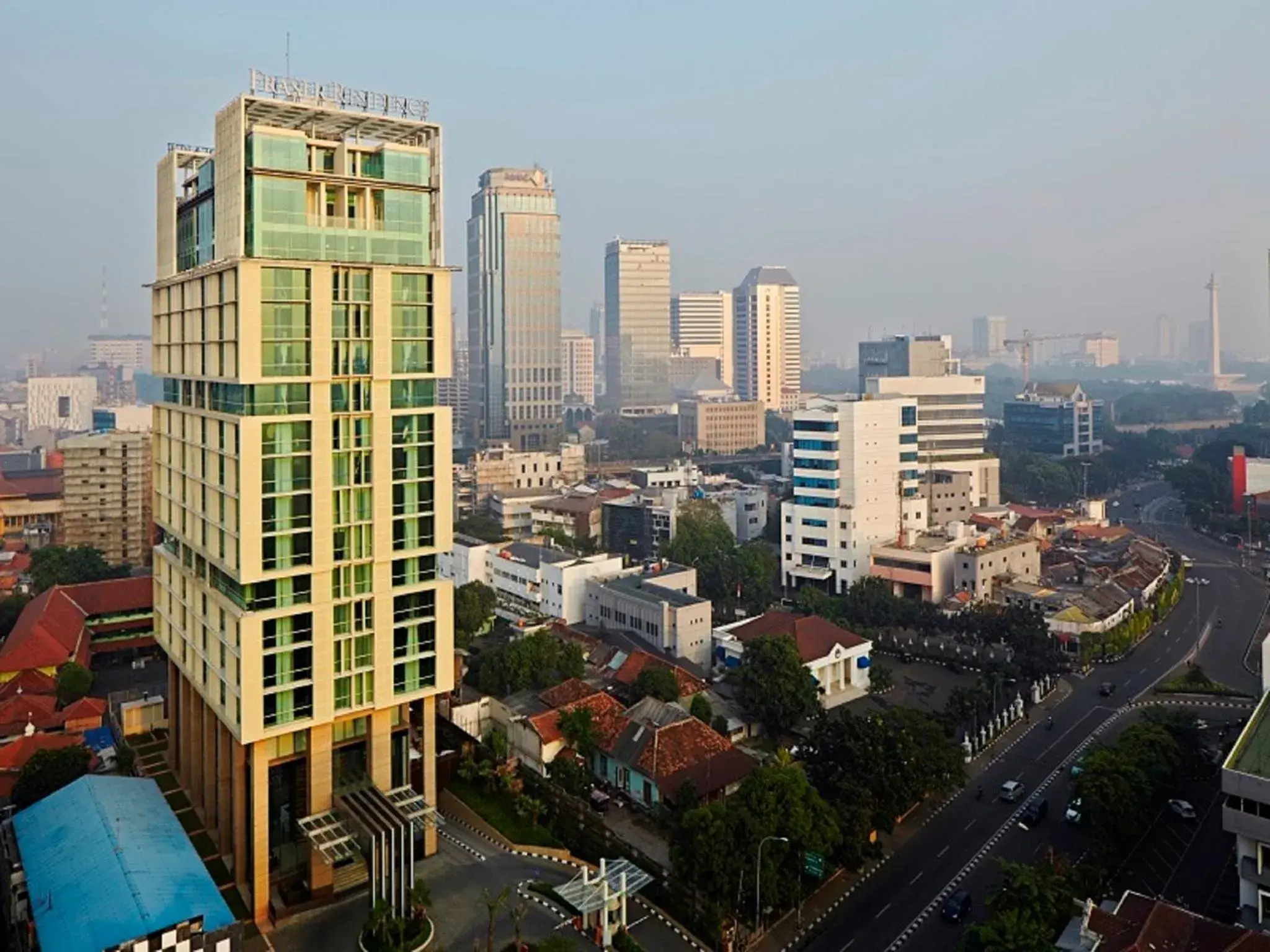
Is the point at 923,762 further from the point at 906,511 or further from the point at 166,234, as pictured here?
the point at 906,511

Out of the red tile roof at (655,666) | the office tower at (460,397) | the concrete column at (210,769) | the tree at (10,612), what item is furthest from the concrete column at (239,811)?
the office tower at (460,397)

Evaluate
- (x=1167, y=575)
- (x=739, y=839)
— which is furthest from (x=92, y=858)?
(x=1167, y=575)

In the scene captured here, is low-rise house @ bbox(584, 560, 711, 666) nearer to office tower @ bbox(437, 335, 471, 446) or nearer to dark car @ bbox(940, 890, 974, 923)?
dark car @ bbox(940, 890, 974, 923)

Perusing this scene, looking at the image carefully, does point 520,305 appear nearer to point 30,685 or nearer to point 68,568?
point 68,568

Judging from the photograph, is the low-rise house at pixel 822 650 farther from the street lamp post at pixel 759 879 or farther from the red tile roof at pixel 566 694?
the street lamp post at pixel 759 879

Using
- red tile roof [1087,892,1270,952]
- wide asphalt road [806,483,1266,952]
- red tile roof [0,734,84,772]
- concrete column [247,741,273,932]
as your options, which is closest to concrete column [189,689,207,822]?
concrete column [247,741,273,932]
